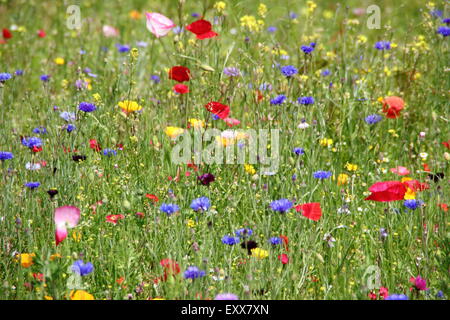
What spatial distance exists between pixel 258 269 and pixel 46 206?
84cm

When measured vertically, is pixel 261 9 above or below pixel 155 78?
above

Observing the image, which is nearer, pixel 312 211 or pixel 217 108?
pixel 312 211

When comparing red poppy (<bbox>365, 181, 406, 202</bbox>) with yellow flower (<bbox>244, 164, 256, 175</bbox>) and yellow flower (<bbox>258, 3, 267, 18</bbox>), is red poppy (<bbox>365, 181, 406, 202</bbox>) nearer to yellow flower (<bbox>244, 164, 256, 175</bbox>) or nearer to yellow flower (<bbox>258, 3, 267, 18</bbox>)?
yellow flower (<bbox>244, 164, 256, 175</bbox>)

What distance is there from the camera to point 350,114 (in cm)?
305

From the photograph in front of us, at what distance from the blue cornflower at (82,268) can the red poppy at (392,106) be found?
1.65m

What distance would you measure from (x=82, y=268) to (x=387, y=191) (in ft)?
3.30

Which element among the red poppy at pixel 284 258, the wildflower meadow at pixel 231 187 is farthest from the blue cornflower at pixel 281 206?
the red poppy at pixel 284 258

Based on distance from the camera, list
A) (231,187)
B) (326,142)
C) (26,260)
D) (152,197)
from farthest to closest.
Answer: (326,142)
(231,187)
(152,197)
(26,260)

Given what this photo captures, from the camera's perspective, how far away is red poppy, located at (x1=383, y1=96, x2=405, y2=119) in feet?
9.59

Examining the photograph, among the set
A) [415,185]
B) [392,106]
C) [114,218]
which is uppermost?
[392,106]

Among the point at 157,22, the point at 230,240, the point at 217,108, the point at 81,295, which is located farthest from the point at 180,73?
the point at 81,295

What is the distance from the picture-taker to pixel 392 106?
2.93 meters

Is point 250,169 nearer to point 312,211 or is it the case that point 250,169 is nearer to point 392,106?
point 312,211

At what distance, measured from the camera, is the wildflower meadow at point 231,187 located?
2000 millimetres
